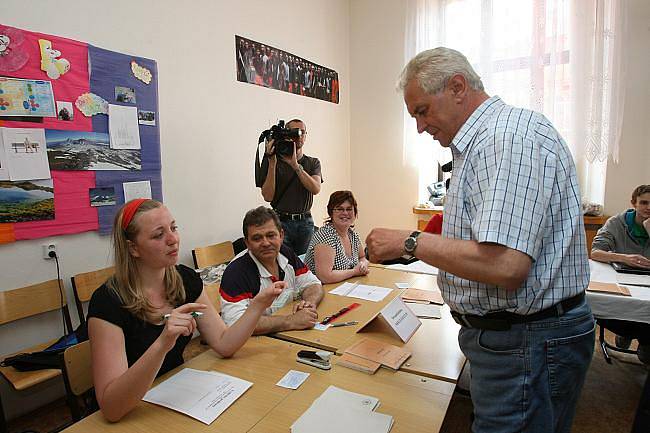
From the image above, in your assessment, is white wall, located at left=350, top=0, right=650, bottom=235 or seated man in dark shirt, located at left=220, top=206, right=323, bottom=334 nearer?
seated man in dark shirt, located at left=220, top=206, right=323, bottom=334

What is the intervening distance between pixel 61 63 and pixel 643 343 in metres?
3.79

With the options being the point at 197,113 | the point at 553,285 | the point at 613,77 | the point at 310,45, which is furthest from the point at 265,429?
the point at 613,77

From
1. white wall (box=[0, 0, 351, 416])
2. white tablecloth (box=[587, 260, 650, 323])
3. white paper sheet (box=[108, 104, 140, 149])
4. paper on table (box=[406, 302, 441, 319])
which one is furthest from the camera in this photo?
white paper sheet (box=[108, 104, 140, 149])

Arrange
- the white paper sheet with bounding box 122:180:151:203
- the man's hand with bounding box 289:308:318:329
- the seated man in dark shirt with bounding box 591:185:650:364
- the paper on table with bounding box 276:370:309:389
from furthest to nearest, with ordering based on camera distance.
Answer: the white paper sheet with bounding box 122:180:151:203 < the seated man in dark shirt with bounding box 591:185:650:364 < the man's hand with bounding box 289:308:318:329 < the paper on table with bounding box 276:370:309:389

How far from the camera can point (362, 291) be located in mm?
2229

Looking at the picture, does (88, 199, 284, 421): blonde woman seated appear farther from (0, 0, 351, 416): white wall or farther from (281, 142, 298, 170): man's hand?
(281, 142, 298, 170): man's hand

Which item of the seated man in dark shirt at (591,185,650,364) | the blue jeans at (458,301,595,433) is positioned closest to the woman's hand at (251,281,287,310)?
the blue jeans at (458,301,595,433)

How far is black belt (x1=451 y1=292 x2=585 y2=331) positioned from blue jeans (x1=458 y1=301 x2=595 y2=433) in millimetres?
11

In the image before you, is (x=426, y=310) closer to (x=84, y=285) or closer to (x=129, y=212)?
(x=129, y=212)

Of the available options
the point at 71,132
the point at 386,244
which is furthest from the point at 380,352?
the point at 71,132

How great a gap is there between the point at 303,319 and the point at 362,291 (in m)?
0.58

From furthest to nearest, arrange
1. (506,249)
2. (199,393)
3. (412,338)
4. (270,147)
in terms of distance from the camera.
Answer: (270,147)
(412,338)
(199,393)
(506,249)

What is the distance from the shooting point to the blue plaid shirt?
0.88 m

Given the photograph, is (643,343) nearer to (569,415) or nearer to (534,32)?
(569,415)
